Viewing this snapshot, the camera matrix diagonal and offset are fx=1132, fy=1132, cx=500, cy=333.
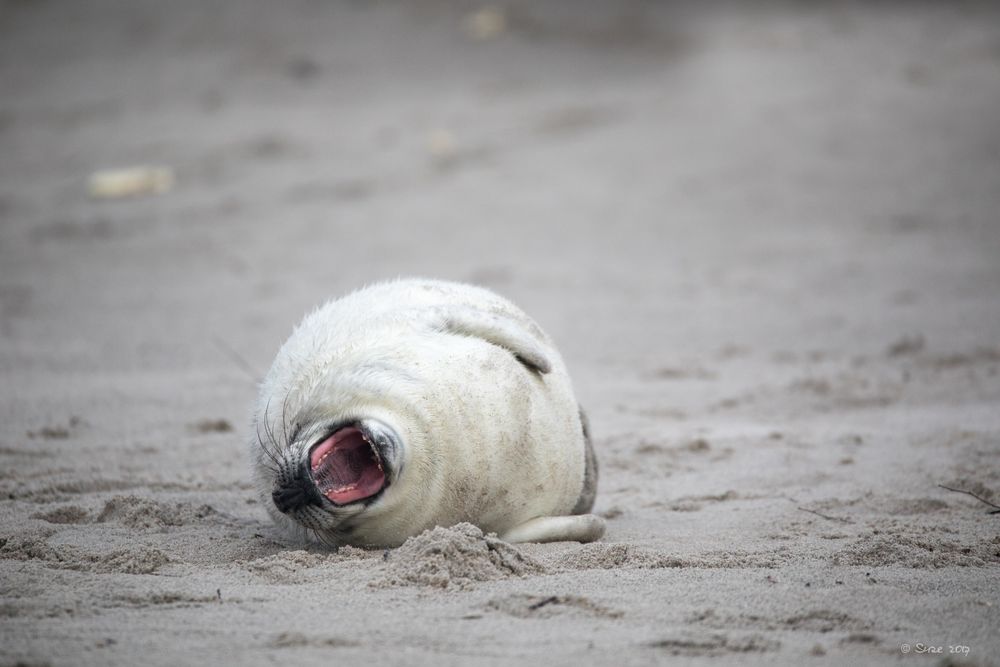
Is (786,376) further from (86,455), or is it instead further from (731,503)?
(86,455)

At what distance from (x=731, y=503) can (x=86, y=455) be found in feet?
8.79

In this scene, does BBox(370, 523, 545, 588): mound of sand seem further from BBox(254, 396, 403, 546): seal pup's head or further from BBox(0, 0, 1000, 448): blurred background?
BBox(0, 0, 1000, 448): blurred background

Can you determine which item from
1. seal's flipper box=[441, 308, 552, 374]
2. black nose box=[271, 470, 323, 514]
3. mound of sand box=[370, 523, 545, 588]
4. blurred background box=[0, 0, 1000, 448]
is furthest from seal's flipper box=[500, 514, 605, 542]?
blurred background box=[0, 0, 1000, 448]

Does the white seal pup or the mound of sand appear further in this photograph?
the white seal pup

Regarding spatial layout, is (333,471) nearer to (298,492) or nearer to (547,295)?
(298,492)

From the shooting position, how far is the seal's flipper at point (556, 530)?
362cm

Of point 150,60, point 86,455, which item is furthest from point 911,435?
point 150,60

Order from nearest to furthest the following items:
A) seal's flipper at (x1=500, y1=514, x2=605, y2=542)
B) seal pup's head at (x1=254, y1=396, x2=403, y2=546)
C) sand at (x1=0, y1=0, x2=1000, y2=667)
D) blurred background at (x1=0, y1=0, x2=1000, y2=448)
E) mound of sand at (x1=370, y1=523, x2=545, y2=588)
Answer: sand at (x1=0, y1=0, x2=1000, y2=667)
mound of sand at (x1=370, y1=523, x2=545, y2=588)
seal pup's head at (x1=254, y1=396, x2=403, y2=546)
seal's flipper at (x1=500, y1=514, x2=605, y2=542)
blurred background at (x1=0, y1=0, x2=1000, y2=448)

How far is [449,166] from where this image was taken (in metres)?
11.0

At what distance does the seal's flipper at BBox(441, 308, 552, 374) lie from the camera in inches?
146

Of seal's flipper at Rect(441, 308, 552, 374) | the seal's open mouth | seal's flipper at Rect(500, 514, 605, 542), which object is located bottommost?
seal's flipper at Rect(500, 514, 605, 542)

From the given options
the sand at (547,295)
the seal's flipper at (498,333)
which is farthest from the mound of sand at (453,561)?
Answer: the seal's flipper at (498,333)

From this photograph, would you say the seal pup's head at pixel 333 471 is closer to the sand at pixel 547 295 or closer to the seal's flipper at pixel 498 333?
the sand at pixel 547 295

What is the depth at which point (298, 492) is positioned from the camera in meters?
3.26
